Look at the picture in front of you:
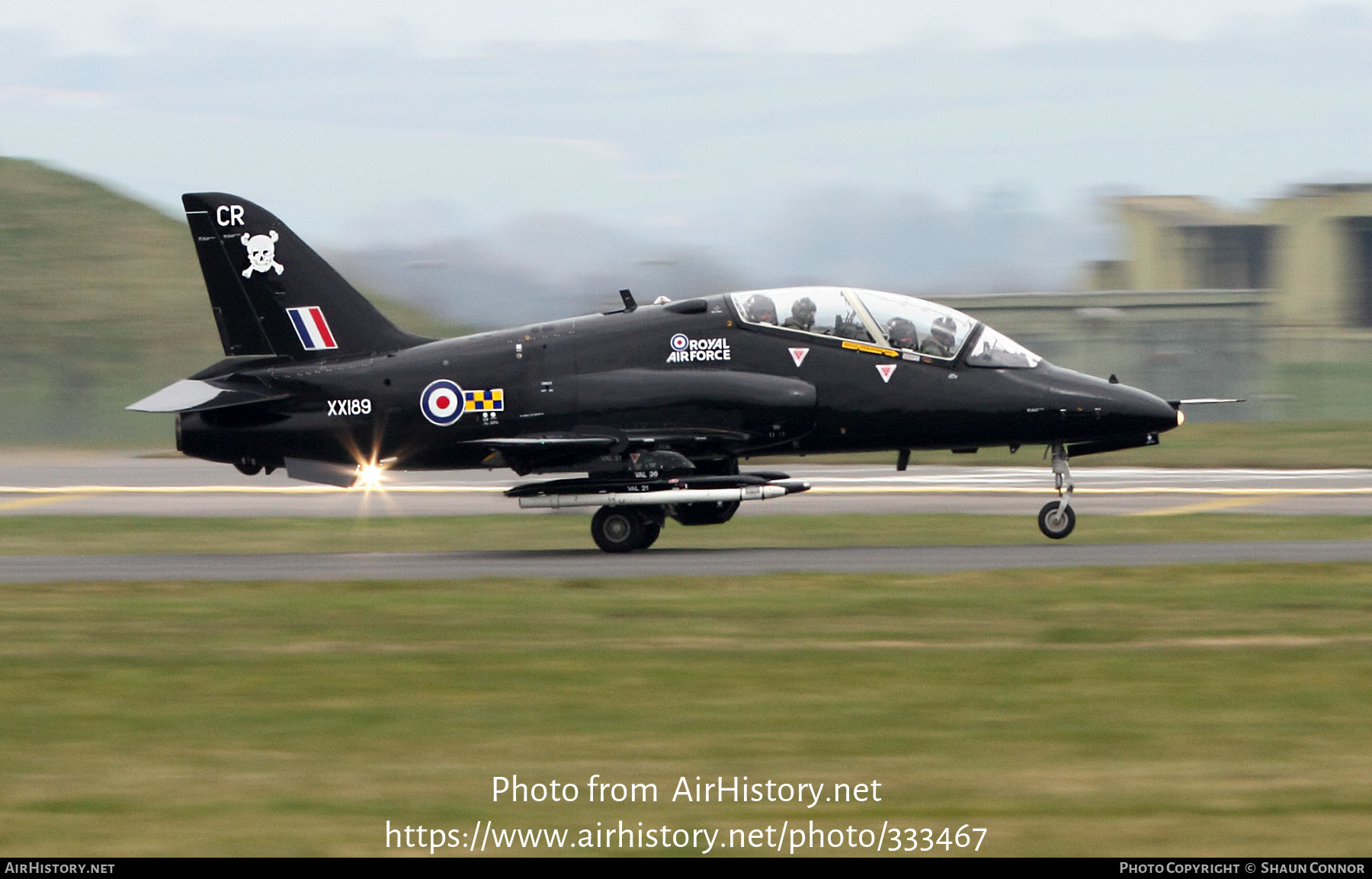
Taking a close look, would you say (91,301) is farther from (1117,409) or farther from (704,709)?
(704,709)

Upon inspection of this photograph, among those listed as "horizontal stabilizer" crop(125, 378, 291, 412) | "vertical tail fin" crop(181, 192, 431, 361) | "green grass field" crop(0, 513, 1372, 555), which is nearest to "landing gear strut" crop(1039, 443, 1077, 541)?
"green grass field" crop(0, 513, 1372, 555)

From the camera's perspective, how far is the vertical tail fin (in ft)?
64.3

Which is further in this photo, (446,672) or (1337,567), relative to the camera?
(1337,567)

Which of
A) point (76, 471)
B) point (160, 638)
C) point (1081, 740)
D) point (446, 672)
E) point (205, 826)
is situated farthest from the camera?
point (76, 471)

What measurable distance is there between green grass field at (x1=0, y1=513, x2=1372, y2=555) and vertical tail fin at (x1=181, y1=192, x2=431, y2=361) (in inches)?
104

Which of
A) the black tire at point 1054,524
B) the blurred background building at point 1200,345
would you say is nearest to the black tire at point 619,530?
the black tire at point 1054,524

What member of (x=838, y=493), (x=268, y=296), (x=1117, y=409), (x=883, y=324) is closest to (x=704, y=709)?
(x=883, y=324)

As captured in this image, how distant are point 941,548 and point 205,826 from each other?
39.9 ft

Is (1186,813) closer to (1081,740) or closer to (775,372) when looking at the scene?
(1081,740)

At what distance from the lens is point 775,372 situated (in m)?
18.9

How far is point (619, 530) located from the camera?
1881 centimetres

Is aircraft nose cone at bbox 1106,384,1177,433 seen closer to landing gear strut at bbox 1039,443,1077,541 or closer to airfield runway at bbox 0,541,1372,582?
landing gear strut at bbox 1039,443,1077,541

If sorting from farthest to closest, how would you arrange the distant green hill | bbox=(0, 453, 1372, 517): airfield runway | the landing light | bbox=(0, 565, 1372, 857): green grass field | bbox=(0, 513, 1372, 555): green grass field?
1. the distant green hill
2. bbox=(0, 453, 1372, 517): airfield runway
3. bbox=(0, 513, 1372, 555): green grass field
4. the landing light
5. bbox=(0, 565, 1372, 857): green grass field

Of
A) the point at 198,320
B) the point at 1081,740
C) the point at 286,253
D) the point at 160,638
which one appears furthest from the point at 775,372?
the point at 198,320
